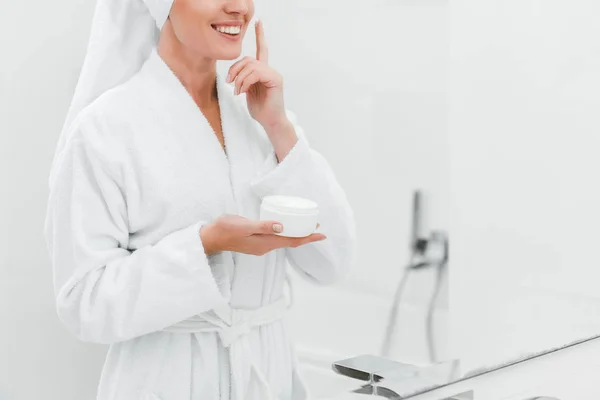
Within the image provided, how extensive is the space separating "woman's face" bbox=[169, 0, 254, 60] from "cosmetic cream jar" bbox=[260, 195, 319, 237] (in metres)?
0.15

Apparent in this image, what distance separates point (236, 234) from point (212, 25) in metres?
0.20

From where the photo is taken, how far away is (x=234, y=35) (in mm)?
809

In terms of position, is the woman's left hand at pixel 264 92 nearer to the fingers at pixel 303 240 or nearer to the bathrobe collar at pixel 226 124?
the bathrobe collar at pixel 226 124

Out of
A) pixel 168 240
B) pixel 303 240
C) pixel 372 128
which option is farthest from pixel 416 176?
pixel 168 240

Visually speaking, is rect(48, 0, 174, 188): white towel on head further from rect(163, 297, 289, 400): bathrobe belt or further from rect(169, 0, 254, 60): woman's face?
rect(163, 297, 289, 400): bathrobe belt

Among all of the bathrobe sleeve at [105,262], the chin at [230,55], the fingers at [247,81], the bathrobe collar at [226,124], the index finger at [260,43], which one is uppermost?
the index finger at [260,43]

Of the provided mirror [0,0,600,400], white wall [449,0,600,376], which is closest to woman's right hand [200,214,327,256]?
mirror [0,0,600,400]

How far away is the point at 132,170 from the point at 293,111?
198 mm

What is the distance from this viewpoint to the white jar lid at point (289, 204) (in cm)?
79

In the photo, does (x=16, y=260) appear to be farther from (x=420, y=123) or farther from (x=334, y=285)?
(x=420, y=123)

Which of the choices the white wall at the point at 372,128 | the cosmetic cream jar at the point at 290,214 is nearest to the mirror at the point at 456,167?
the white wall at the point at 372,128

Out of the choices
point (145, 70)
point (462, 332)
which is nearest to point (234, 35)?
point (145, 70)

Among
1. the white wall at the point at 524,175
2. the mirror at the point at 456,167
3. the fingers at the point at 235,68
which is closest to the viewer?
the fingers at the point at 235,68

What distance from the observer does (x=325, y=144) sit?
91 centimetres
